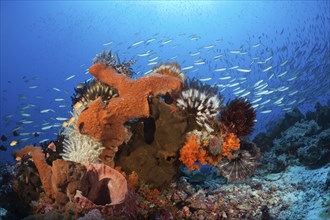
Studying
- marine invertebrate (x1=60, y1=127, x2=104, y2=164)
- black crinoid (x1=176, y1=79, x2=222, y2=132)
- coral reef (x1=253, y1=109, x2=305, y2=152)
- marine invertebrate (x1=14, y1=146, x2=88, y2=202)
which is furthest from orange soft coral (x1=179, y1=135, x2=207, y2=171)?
coral reef (x1=253, y1=109, x2=305, y2=152)

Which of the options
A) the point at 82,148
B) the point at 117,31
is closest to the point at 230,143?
the point at 82,148

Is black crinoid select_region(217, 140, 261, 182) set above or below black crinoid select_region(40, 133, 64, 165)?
below

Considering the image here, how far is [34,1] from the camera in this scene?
98125 millimetres

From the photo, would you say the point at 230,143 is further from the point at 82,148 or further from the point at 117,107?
the point at 82,148

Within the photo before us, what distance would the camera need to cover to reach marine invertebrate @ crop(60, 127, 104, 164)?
573 cm

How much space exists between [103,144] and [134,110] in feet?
3.30

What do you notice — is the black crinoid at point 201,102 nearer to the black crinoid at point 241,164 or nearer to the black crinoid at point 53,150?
the black crinoid at point 241,164

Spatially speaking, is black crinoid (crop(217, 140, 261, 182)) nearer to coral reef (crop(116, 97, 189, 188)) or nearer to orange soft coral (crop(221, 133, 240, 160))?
orange soft coral (crop(221, 133, 240, 160))

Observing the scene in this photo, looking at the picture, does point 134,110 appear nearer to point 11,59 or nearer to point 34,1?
point 34,1

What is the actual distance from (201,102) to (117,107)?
1.86 meters

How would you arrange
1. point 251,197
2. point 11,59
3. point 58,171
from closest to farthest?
1. point 58,171
2. point 251,197
3. point 11,59

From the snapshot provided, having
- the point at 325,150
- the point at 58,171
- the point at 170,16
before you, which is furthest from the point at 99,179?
the point at 170,16

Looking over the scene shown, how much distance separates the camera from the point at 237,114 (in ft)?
20.3

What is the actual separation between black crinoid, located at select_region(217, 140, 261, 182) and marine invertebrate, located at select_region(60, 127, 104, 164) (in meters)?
2.91
